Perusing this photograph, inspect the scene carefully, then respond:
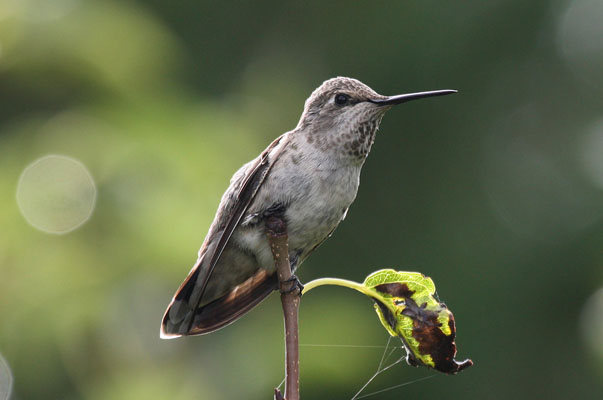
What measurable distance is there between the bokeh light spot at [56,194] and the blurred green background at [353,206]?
3 centimetres

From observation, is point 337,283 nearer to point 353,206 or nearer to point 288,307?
point 288,307

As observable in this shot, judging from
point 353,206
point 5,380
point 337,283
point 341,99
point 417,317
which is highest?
point 341,99

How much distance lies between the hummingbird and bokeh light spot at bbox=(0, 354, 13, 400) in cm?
Result: 150

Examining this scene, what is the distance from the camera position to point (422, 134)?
37.2 ft

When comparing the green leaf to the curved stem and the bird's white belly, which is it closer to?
the curved stem

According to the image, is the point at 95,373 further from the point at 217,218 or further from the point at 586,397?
the point at 586,397

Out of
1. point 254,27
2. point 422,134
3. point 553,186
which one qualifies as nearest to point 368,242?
point 422,134

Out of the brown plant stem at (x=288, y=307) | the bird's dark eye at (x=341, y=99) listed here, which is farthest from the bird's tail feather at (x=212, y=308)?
the brown plant stem at (x=288, y=307)

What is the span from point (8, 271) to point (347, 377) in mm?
1838

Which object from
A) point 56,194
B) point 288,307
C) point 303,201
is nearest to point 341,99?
point 303,201

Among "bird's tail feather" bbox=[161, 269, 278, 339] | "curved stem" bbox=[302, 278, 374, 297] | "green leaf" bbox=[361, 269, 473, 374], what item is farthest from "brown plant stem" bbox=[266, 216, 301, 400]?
"bird's tail feather" bbox=[161, 269, 278, 339]

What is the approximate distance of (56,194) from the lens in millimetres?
4551

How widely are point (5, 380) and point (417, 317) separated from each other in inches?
113

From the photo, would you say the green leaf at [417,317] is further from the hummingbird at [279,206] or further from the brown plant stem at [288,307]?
the hummingbird at [279,206]
